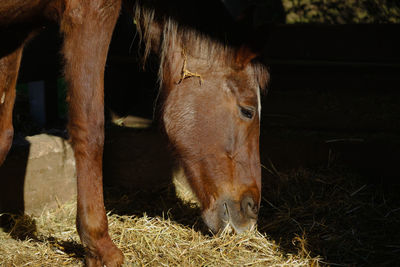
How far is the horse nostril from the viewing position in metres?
2.74

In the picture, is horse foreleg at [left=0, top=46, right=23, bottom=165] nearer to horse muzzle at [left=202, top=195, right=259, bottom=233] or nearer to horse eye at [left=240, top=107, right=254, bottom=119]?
horse muzzle at [left=202, top=195, right=259, bottom=233]

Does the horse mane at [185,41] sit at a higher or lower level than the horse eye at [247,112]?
higher

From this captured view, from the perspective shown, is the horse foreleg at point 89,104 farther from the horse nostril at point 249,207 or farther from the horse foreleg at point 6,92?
the horse nostril at point 249,207

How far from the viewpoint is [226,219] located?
9.09 ft

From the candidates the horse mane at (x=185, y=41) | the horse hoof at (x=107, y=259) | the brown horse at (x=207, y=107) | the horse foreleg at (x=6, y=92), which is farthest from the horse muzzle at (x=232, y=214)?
the horse foreleg at (x=6, y=92)

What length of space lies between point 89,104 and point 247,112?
1.00 meters

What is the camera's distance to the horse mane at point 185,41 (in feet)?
9.09

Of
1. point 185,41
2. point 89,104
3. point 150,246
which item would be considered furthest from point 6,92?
point 150,246

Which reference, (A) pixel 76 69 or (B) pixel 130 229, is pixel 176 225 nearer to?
(B) pixel 130 229

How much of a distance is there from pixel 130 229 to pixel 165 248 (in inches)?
13.3

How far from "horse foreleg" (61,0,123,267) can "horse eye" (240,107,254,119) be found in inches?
35.6

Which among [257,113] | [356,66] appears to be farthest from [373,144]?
[257,113]

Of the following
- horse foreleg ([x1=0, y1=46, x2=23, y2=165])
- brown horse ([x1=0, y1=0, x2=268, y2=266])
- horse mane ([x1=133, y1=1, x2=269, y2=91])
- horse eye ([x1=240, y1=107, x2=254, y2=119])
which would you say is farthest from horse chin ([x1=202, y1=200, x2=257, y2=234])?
horse foreleg ([x1=0, y1=46, x2=23, y2=165])

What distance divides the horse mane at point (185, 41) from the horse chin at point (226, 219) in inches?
32.2
